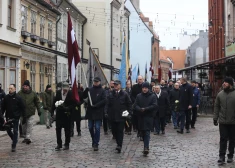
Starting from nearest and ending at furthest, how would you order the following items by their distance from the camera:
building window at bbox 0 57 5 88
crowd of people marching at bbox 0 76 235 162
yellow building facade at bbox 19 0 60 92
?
1. crowd of people marching at bbox 0 76 235 162
2. building window at bbox 0 57 5 88
3. yellow building facade at bbox 19 0 60 92

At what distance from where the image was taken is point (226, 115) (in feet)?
33.3

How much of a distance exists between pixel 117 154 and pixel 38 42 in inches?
712

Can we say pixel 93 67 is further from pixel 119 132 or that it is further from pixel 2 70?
pixel 2 70

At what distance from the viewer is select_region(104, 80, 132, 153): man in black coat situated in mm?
11898

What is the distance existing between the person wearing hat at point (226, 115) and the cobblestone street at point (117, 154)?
40 centimetres

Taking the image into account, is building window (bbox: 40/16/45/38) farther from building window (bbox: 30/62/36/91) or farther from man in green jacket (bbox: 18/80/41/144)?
man in green jacket (bbox: 18/80/41/144)

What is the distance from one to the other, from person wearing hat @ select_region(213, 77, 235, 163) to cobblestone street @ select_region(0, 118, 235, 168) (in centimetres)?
40

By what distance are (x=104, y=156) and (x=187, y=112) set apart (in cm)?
636

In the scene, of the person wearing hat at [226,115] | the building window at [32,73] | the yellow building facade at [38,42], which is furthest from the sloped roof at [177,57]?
the person wearing hat at [226,115]

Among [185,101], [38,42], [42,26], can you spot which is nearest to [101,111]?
[185,101]

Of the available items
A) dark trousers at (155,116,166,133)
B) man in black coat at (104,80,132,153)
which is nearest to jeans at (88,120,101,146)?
man in black coat at (104,80,132,153)

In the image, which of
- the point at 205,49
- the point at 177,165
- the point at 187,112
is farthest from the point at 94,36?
the point at 205,49

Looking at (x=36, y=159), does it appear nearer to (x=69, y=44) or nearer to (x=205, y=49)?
(x=69, y=44)

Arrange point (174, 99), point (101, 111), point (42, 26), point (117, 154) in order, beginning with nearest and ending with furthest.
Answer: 1. point (117, 154)
2. point (101, 111)
3. point (174, 99)
4. point (42, 26)
